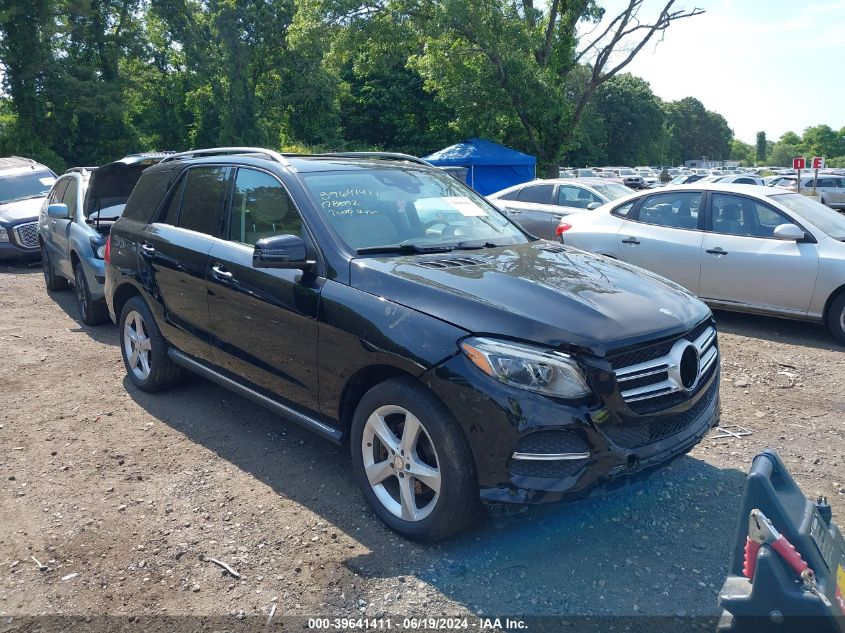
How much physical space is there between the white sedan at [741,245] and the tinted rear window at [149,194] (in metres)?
5.05

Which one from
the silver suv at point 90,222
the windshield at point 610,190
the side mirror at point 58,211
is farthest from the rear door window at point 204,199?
the windshield at point 610,190

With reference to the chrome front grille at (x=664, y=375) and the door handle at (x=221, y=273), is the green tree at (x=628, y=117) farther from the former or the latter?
the chrome front grille at (x=664, y=375)

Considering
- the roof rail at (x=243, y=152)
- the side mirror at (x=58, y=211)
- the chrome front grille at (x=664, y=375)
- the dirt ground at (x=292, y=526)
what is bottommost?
the dirt ground at (x=292, y=526)

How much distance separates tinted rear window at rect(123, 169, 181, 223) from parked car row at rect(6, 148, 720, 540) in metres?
0.05

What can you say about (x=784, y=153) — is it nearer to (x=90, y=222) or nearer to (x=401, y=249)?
(x=90, y=222)

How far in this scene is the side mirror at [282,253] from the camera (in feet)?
12.4

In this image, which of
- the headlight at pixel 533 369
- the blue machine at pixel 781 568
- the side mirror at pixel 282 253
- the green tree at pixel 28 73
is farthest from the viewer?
the green tree at pixel 28 73

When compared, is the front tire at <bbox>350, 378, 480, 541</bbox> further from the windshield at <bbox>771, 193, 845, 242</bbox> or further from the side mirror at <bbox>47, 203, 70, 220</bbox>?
the side mirror at <bbox>47, 203, 70, 220</bbox>

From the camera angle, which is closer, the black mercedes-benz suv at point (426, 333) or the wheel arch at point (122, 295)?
the black mercedes-benz suv at point (426, 333)

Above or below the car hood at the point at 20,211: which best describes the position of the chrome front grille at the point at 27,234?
below

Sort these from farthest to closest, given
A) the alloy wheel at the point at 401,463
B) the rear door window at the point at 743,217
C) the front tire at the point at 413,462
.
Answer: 1. the rear door window at the point at 743,217
2. the alloy wheel at the point at 401,463
3. the front tire at the point at 413,462

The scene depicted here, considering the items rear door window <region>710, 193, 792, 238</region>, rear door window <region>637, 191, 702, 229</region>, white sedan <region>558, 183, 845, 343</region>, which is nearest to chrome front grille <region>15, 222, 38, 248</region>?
white sedan <region>558, 183, 845, 343</region>

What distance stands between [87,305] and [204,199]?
3.87 metres

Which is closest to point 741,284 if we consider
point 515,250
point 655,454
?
point 515,250
